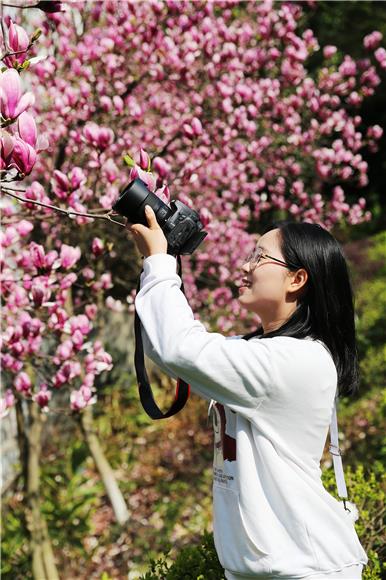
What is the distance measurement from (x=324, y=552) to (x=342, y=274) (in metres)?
0.71

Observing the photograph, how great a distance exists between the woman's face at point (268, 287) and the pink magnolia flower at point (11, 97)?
715mm

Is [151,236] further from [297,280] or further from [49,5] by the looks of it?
[49,5]

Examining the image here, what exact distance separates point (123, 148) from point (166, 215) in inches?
90.8

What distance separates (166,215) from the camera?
5.03ft

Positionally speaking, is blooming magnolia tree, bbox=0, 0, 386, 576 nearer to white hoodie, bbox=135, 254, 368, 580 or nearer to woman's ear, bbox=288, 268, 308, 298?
woman's ear, bbox=288, 268, 308, 298

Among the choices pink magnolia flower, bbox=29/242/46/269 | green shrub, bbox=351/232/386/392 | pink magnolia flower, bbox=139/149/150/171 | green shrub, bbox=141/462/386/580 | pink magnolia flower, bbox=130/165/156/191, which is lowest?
green shrub, bbox=351/232/386/392

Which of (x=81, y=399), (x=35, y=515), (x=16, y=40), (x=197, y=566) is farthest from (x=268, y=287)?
(x=35, y=515)

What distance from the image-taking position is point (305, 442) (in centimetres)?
159

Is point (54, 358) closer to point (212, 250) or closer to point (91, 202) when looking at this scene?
point (91, 202)

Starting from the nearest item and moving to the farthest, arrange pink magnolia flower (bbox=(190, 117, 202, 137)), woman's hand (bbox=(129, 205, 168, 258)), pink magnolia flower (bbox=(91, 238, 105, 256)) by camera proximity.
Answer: woman's hand (bbox=(129, 205, 168, 258)), pink magnolia flower (bbox=(91, 238, 105, 256)), pink magnolia flower (bbox=(190, 117, 202, 137))

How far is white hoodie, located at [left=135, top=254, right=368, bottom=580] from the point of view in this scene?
4.78ft

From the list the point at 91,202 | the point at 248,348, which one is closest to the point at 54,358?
the point at 91,202

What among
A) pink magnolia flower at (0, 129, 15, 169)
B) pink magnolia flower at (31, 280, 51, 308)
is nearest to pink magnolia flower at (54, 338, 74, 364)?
pink magnolia flower at (31, 280, 51, 308)

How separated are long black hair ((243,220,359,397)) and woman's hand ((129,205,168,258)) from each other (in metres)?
0.39
